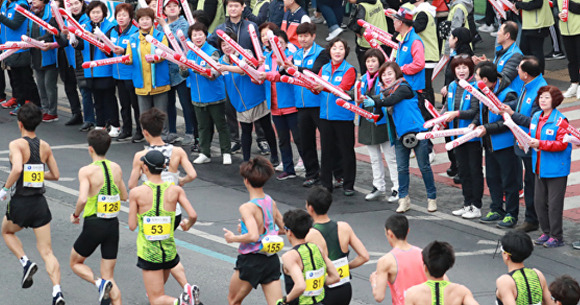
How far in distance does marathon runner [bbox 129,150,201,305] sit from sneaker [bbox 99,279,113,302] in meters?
0.41

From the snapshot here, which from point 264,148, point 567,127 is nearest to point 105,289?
point 567,127

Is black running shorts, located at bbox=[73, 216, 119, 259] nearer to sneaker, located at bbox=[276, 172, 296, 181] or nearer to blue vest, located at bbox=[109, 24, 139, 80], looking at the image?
sneaker, located at bbox=[276, 172, 296, 181]

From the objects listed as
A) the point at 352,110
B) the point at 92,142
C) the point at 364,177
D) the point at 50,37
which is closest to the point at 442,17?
the point at 364,177

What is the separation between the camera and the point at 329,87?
495 inches

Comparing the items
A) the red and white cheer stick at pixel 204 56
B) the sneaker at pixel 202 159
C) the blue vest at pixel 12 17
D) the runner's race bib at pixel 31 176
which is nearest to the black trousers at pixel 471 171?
the red and white cheer stick at pixel 204 56

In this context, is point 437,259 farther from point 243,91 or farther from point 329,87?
point 243,91

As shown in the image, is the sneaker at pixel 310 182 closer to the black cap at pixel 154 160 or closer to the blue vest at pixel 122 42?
the blue vest at pixel 122 42

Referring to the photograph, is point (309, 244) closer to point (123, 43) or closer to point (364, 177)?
point (364, 177)

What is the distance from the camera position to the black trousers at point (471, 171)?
478 inches

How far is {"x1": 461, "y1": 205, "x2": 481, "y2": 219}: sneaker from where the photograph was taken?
12.2 meters

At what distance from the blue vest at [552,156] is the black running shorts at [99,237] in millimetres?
4833

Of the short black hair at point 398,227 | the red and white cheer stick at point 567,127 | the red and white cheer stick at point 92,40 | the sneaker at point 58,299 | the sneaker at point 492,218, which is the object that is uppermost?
the red and white cheer stick at point 92,40

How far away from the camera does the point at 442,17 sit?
56.3 feet

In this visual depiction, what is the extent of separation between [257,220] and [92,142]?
204cm
